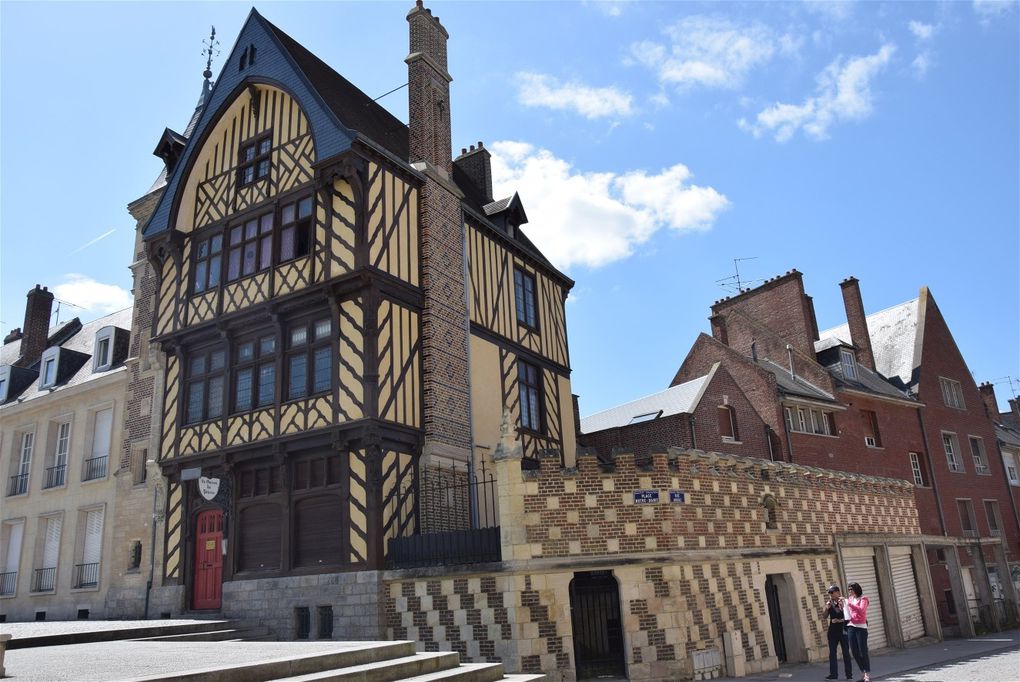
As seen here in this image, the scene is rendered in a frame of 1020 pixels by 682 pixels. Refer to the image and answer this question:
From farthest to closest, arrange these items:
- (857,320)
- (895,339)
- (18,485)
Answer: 1. (895,339)
2. (857,320)
3. (18,485)

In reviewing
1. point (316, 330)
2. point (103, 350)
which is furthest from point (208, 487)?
point (103, 350)

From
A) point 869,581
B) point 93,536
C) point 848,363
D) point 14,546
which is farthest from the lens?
point 848,363

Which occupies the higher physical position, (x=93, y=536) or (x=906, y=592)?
(x=93, y=536)

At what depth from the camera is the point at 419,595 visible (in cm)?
1277

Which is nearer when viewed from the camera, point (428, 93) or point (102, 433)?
point (428, 93)

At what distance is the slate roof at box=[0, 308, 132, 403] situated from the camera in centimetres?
2119

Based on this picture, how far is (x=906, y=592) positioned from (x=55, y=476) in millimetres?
21922

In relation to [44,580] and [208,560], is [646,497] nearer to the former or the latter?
[208,560]

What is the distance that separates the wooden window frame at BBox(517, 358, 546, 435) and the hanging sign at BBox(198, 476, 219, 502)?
6.72 metres

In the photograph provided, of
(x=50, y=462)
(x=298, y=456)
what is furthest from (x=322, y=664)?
(x=50, y=462)

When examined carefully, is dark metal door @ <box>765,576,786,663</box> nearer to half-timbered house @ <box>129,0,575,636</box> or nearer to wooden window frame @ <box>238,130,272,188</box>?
half-timbered house @ <box>129,0,575,636</box>

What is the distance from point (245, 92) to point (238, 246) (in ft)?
12.2

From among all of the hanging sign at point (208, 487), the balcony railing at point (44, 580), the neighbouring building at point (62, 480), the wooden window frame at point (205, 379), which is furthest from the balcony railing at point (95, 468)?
the hanging sign at point (208, 487)

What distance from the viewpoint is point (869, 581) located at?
17672 millimetres
